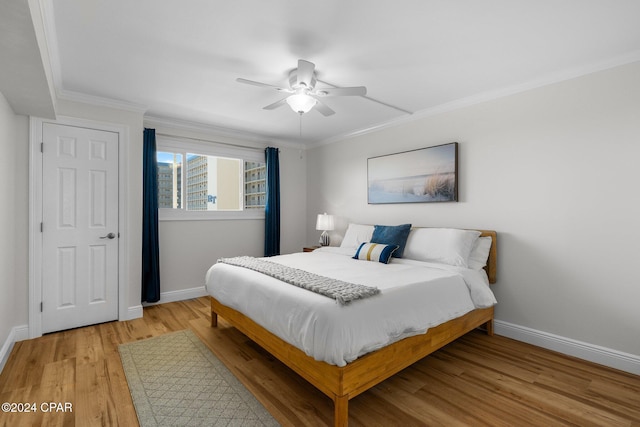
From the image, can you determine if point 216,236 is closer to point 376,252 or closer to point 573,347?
point 376,252

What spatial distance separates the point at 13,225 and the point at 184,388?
2350 millimetres

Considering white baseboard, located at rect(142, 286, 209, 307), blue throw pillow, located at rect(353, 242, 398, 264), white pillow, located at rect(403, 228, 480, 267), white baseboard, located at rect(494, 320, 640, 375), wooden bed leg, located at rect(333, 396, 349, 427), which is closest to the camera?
wooden bed leg, located at rect(333, 396, 349, 427)

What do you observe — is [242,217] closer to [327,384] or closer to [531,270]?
[327,384]

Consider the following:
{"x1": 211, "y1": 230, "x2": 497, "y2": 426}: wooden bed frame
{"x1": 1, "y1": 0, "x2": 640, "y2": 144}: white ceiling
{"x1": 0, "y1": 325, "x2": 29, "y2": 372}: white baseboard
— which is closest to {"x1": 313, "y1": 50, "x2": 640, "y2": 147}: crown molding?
{"x1": 1, "y1": 0, "x2": 640, "y2": 144}: white ceiling

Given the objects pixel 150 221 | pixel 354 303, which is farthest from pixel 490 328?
pixel 150 221

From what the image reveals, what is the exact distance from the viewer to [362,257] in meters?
3.42

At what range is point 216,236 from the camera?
4.61 metres

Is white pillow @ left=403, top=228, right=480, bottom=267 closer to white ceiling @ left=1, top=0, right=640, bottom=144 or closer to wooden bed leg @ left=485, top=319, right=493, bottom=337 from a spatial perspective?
wooden bed leg @ left=485, top=319, right=493, bottom=337

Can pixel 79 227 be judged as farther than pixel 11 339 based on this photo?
Yes

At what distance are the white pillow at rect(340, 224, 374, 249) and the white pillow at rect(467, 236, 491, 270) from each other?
3.99 feet

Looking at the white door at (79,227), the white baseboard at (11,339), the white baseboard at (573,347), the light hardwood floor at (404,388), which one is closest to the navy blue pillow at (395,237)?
the light hardwood floor at (404,388)

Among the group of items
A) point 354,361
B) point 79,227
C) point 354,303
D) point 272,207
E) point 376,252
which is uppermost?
point 272,207

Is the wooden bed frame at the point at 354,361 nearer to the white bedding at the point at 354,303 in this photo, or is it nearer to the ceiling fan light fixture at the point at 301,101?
the white bedding at the point at 354,303

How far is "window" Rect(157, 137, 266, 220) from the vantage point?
427 cm
